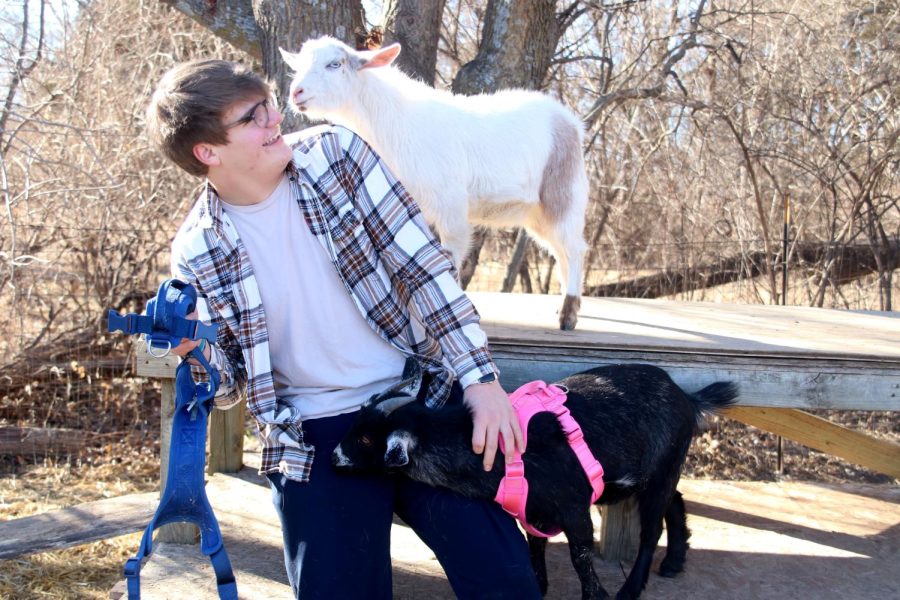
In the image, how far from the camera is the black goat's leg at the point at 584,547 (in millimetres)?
2355

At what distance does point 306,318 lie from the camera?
231cm

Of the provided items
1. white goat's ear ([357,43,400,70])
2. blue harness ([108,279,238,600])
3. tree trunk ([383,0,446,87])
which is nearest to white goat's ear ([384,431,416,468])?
blue harness ([108,279,238,600])

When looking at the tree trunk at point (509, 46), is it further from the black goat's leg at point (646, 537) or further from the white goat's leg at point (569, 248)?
the black goat's leg at point (646, 537)

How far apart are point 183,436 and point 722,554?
7.86 ft

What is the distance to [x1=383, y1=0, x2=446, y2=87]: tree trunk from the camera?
16.5 ft

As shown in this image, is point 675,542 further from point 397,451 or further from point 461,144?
point 461,144

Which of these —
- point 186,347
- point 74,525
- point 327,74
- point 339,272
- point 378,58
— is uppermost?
point 378,58

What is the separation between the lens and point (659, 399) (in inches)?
107

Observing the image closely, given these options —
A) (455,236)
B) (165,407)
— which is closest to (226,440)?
(165,407)

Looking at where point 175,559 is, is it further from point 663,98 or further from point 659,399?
point 663,98

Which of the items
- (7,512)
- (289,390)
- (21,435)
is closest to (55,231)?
(21,435)

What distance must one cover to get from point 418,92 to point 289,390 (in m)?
1.75

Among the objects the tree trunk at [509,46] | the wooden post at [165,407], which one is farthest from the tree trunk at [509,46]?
the wooden post at [165,407]

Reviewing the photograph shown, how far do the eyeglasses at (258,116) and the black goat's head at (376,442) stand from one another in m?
0.84
